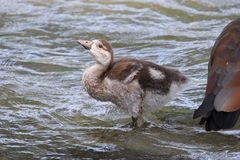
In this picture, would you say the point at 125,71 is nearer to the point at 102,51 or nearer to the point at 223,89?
the point at 102,51

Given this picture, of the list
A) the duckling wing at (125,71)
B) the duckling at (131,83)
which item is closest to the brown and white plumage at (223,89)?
the duckling at (131,83)

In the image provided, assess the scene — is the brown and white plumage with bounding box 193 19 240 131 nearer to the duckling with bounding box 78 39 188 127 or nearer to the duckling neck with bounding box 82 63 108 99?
the duckling with bounding box 78 39 188 127

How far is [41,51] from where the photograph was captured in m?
9.09

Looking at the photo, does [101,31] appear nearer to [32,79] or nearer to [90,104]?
[32,79]

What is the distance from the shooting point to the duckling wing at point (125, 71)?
6.43 m

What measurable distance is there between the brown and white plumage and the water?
0.20 m

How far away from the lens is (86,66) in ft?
27.9

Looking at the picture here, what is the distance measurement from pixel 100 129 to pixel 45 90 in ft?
4.19

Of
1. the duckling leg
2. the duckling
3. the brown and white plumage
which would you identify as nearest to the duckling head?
the duckling

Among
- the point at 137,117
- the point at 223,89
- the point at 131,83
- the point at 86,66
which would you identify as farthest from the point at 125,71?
the point at 86,66

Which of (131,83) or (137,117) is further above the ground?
(131,83)

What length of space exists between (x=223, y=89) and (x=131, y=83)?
2.51 ft

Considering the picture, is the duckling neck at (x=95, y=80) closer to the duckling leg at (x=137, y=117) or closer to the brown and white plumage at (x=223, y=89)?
the duckling leg at (x=137, y=117)

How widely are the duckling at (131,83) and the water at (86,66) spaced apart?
195 mm
